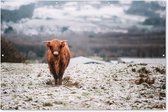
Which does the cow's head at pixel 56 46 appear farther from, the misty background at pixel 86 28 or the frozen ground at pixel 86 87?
the frozen ground at pixel 86 87

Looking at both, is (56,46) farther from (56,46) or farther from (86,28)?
(86,28)

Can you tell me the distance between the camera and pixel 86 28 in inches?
170

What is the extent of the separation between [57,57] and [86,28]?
0.42 meters

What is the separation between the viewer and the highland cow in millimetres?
4301

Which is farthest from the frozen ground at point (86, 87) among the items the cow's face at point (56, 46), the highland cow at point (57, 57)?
the cow's face at point (56, 46)

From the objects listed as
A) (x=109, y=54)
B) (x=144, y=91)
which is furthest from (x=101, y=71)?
(x=144, y=91)

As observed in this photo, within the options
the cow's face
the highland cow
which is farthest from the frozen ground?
the cow's face

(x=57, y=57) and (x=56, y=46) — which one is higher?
(x=56, y=46)

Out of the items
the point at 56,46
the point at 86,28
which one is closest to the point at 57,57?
the point at 56,46

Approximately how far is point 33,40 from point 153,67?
49.6 inches

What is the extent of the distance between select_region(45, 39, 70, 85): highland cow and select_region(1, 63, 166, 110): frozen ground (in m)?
0.06

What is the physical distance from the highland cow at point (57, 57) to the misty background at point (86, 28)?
61 millimetres

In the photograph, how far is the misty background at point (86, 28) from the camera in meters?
4.28

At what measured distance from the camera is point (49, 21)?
4.33 m
